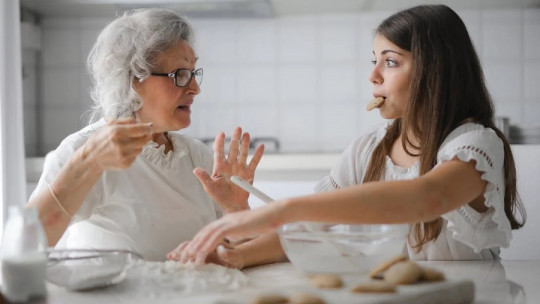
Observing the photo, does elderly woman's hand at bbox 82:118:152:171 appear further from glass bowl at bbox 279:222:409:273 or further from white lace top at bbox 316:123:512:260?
white lace top at bbox 316:123:512:260

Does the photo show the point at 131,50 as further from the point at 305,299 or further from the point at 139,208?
the point at 305,299

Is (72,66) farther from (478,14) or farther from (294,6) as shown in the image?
(478,14)

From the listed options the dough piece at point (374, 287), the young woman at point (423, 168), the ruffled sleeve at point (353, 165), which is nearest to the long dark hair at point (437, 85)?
the young woman at point (423, 168)

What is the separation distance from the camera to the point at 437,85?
1.65 m

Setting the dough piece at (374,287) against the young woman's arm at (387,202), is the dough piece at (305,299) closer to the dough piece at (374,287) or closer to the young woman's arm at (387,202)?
the dough piece at (374,287)

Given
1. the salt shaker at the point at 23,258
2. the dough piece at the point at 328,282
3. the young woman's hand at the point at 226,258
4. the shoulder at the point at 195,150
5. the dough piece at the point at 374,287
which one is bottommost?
the young woman's hand at the point at 226,258

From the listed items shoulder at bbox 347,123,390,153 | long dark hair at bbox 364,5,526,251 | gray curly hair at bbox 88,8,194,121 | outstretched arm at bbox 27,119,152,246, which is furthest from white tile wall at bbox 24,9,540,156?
outstretched arm at bbox 27,119,152,246

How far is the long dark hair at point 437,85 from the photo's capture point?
165 cm

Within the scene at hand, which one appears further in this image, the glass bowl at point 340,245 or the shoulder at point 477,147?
the shoulder at point 477,147

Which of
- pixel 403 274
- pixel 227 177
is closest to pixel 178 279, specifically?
pixel 403 274

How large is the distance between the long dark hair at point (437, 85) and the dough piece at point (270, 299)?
0.81m

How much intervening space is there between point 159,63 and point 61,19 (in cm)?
253

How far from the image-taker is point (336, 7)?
3.98 meters

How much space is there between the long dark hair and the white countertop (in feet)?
1.17
